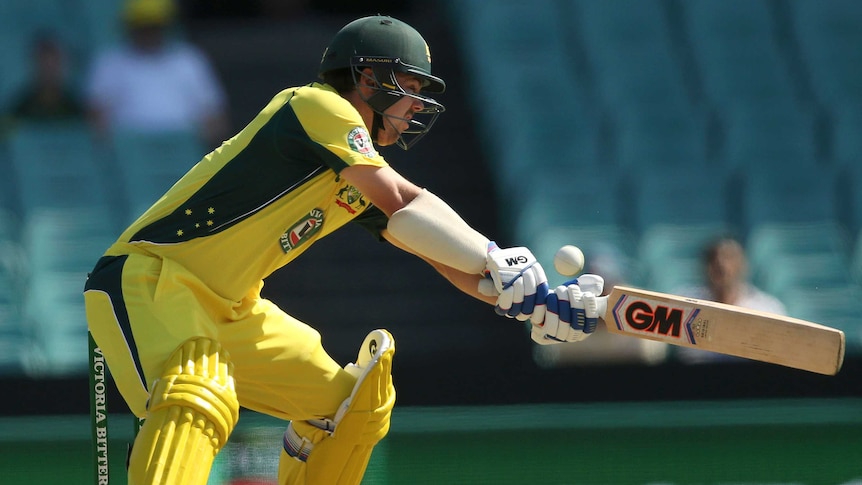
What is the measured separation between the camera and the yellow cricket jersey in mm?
4141

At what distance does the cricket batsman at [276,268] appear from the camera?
12.8 feet

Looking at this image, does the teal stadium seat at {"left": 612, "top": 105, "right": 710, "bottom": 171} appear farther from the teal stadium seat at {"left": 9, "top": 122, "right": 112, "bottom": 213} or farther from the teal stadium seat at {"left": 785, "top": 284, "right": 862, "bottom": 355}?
the teal stadium seat at {"left": 9, "top": 122, "right": 112, "bottom": 213}

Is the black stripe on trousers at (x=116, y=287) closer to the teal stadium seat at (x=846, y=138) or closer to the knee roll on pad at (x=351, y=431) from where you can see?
the knee roll on pad at (x=351, y=431)

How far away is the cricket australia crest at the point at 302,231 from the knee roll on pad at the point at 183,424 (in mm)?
539

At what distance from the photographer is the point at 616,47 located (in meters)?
10.1

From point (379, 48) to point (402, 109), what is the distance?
0.21 m

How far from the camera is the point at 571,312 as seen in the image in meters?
4.08

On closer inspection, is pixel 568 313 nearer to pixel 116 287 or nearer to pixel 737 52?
pixel 116 287

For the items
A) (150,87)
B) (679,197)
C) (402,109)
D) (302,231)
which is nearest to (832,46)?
(679,197)

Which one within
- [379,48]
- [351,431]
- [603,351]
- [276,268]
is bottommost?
[351,431]

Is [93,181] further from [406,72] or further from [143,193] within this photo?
[406,72]

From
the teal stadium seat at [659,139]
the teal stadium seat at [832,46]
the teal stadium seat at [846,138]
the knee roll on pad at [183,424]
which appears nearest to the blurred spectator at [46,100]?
the teal stadium seat at [659,139]

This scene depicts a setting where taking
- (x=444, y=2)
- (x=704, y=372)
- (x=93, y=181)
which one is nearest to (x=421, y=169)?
(x=444, y=2)

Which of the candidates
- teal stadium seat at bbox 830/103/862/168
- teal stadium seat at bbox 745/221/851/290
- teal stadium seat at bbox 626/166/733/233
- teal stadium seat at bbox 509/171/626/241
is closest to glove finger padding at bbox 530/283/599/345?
teal stadium seat at bbox 509/171/626/241
